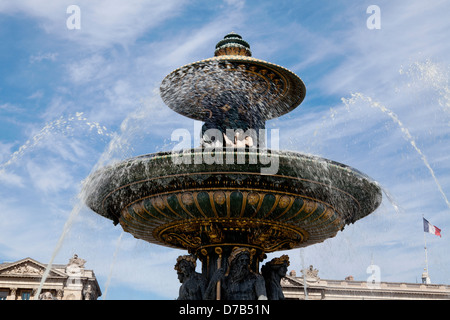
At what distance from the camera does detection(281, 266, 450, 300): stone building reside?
48969 millimetres

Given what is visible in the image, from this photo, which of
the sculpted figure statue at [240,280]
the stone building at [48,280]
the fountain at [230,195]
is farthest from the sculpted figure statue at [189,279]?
the stone building at [48,280]

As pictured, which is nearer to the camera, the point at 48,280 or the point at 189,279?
the point at 189,279

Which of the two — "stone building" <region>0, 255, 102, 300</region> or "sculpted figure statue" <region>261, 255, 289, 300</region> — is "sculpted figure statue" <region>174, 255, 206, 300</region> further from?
"stone building" <region>0, 255, 102, 300</region>

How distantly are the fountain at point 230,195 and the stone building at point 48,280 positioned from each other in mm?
50566

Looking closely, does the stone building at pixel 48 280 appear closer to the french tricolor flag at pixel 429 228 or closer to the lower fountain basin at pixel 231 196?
the french tricolor flag at pixel 429 228

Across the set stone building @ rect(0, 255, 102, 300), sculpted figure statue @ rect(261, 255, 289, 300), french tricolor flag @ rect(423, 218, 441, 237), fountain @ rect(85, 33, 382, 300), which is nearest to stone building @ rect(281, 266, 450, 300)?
french tricolor flag @ rect(423, 218, 441, 237)

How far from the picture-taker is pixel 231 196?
7.05m

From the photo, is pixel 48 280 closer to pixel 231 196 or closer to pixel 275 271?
pixel 275 271

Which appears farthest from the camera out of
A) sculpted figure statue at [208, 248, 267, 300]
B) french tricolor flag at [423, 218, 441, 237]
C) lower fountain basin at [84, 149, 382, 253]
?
french tricolor flag at [423, 218, 441, 237]

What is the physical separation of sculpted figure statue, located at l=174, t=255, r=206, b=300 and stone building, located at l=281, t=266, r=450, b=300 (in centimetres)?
4174

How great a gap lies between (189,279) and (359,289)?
4554 cm

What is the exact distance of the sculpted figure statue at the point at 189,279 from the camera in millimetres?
7496

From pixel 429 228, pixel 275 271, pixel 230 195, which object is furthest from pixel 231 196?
pixel 429 228
